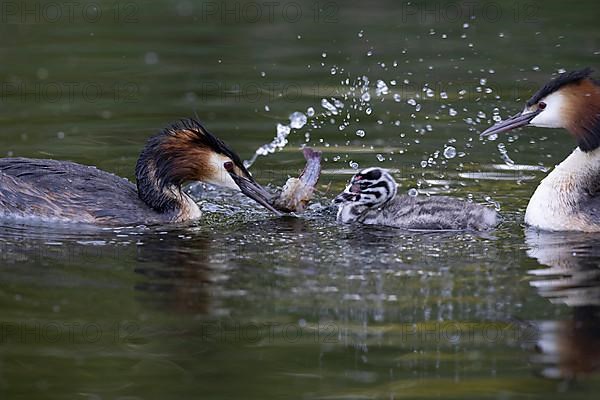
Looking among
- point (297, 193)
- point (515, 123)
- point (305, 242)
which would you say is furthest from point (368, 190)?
point (515, 123)

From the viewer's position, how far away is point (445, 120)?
449 inches

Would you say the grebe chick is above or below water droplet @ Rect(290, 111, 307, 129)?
below

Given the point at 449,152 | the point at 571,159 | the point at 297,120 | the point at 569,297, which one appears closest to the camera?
the point at 569,297

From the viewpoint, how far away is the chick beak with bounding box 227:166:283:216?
29.1 feet

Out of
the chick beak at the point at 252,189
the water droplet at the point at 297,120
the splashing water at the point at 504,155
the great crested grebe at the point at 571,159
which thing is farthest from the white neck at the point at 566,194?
the water droplet at the point at 297,120

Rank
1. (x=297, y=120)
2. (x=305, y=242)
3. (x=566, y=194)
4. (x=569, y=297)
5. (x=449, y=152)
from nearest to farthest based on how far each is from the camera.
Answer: (x=569, y=297), (x=305, y=242), (x=566, y=194), (x=449, y=152), (x=297, y=120)

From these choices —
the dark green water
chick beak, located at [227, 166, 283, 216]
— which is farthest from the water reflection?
chick beak, located at [227, 166, 283, 216]

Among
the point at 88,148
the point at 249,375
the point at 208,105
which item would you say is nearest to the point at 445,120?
the point at 208,105

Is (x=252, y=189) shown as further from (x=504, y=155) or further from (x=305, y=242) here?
(x=504, y=155)

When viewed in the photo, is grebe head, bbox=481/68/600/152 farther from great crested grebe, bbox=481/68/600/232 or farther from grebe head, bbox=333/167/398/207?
grebe head, bbox=333/167/398/207

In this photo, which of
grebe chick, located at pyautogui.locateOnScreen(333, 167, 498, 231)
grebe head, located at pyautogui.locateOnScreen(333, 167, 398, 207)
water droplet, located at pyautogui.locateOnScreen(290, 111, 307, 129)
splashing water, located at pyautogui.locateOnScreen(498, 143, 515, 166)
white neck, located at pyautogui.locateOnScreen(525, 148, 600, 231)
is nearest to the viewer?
grebe chick, located at pyautogui.locateOnScreen(333, 167, 498, 231)

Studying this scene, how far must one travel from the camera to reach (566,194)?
8523mm

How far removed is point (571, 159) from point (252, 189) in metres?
2.12

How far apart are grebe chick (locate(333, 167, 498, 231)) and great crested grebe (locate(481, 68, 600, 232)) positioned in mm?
366
